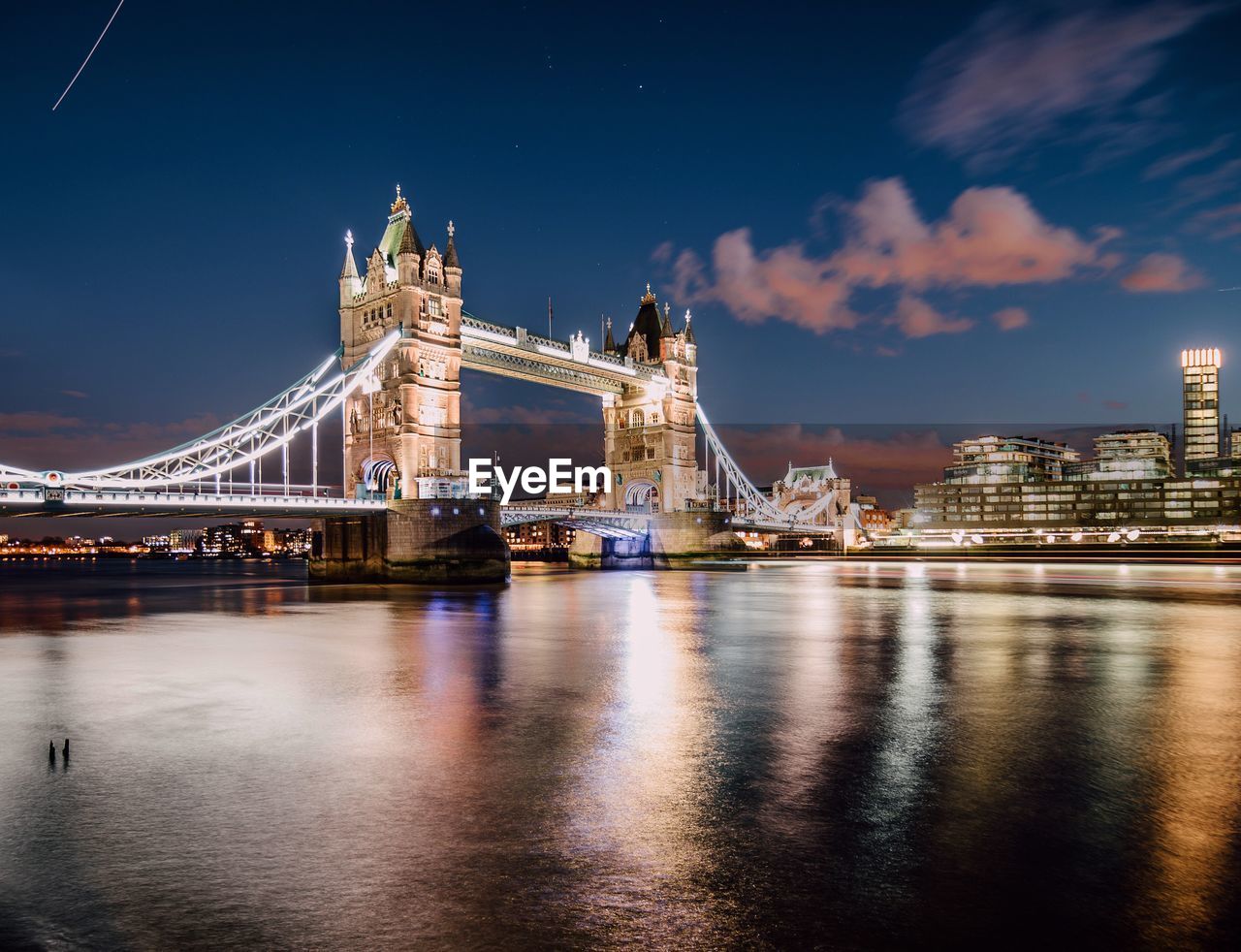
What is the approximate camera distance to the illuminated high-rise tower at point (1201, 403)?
6265 inches

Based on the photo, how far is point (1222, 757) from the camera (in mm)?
8414

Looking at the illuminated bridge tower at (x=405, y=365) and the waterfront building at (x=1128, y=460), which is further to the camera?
the waterfront building at (x=1128, y=460)

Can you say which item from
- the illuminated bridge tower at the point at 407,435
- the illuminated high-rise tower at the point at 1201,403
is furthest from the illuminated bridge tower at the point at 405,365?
the illuminated high-rise tower at the point at 1201,403

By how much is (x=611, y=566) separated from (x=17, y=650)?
51856 millimetres

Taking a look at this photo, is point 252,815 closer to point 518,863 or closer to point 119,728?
point 518,863

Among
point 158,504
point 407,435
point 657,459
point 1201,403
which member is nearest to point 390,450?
point 407,435

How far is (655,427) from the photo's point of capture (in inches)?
2670

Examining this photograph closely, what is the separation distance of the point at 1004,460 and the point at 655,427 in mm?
78325

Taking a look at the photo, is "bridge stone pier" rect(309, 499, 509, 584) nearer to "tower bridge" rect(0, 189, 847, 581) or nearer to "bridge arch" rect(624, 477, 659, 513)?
"tower bridge" rect(0, 189, 847, 581)

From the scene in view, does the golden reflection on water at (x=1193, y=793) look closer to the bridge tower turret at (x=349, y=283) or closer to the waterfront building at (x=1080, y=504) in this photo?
the bridge tower turret at (x=349, y=283)

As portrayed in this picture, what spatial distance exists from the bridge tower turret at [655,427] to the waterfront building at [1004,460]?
67908 millimetres

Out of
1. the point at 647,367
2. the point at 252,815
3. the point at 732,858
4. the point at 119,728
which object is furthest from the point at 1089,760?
the point at 647,367

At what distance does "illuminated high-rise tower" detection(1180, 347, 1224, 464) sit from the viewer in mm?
159125

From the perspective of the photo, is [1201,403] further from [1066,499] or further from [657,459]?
[657,459]
